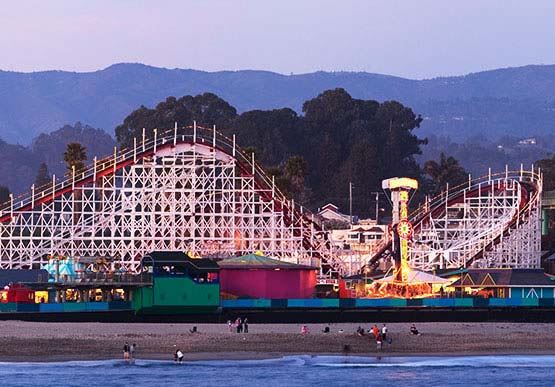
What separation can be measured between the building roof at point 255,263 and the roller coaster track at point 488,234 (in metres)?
14.4

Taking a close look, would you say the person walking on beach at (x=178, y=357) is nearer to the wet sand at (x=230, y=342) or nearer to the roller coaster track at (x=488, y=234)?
the wet sand at (x=230, y=342)

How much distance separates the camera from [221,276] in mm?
79312

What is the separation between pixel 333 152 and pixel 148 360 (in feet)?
382

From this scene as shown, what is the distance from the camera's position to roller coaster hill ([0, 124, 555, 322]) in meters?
85.6

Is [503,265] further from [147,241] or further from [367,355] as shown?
[367,355]

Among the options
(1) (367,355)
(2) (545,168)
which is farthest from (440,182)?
(1) (367,355)

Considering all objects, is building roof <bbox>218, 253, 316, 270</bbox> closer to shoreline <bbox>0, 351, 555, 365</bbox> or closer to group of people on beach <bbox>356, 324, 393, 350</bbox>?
group of people on beach <bbox>356, 324, 393, 350</bbox>

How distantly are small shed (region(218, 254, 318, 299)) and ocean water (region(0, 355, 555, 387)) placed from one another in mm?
18827

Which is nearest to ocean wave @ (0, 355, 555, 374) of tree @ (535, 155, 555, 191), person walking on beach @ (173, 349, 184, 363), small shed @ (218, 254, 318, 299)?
person walking on beach @ (173, 349, 184, 363)

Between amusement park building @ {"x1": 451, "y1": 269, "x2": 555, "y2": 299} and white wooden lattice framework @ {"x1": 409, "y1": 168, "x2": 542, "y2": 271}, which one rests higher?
white wooden lattice framework @ {"x1": 409, "y1": 168, "x2": 542, "y2": 271}

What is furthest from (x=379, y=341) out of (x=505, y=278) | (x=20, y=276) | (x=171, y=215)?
(x=171, y=215)

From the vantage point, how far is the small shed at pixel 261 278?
79.6 m

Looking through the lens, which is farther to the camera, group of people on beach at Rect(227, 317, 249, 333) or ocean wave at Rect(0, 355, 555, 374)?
group of people on beach at Rect(227, 317, 249, 333)

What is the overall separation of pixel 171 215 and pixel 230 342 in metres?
24.6
